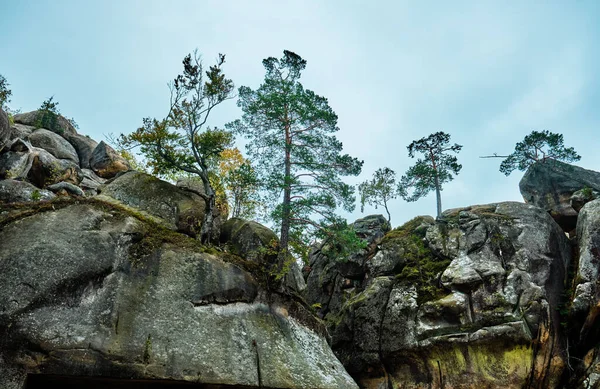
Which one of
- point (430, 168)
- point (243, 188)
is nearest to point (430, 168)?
point (430, 168)

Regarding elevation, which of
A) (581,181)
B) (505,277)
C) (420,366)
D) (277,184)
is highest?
(581,181)

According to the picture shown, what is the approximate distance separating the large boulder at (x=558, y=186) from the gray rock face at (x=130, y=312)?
20.3 m

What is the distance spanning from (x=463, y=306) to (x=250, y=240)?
10.4m

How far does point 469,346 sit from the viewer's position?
17.9 metres

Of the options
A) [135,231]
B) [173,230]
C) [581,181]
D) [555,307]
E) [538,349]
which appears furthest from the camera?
[581,181]

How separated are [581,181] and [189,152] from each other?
981 inches

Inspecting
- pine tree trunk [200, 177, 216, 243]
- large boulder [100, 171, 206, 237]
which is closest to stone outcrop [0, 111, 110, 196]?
large boulder [100, 171, 206, 237]

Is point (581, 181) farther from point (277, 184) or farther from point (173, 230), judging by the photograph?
point (173, 230)

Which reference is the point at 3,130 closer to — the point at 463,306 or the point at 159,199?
the point at 159,199

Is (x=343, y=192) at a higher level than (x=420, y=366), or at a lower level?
higher

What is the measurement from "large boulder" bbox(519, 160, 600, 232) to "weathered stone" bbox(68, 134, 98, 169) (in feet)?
97.6

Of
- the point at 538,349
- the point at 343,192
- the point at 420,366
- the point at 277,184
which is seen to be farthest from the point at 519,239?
the point at 277,184

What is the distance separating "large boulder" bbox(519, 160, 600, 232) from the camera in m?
26.4

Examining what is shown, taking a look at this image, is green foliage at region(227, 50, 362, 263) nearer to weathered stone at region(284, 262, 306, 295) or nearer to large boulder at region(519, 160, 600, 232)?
weathered stone at region(284, 262, 306, 295)
